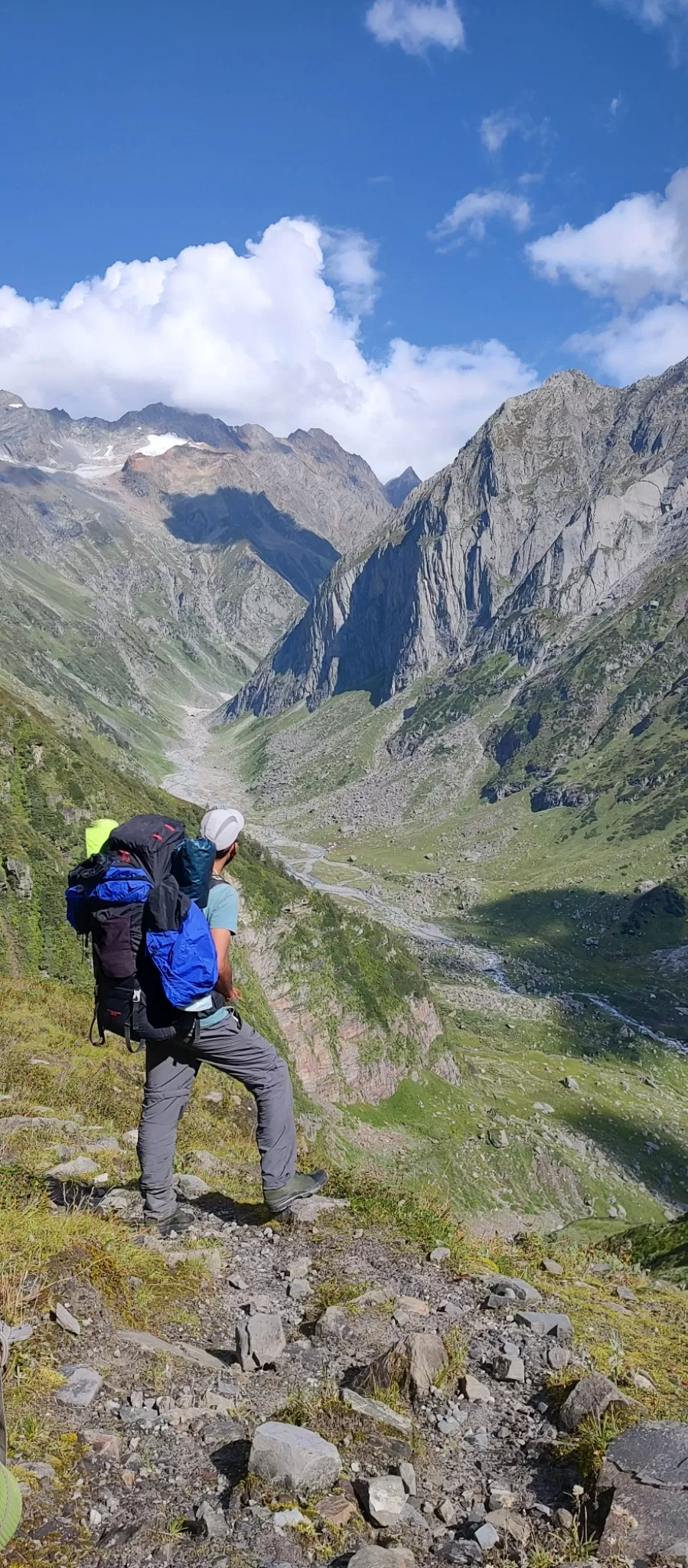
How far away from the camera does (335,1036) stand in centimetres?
5200

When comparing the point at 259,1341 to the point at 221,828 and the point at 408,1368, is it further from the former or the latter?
the point at 221,828

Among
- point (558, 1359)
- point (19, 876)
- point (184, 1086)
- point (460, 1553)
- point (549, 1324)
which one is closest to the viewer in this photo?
point (460, 1553)

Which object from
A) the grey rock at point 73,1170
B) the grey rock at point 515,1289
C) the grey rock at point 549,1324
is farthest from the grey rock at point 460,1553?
the grey rock at point 73,1170

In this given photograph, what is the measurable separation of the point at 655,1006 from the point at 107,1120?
11252 cm

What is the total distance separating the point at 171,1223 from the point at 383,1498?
4596 mm

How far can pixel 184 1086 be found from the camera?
870cm

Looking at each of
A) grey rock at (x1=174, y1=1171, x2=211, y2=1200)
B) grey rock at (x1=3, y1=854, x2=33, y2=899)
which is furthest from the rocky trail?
grey rock at (x1=3, y1=854, x2=33, y2=899)

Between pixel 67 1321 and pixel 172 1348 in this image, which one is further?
pixel 172 1348

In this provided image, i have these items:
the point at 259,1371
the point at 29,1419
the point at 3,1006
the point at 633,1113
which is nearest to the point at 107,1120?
the point at 3,1006

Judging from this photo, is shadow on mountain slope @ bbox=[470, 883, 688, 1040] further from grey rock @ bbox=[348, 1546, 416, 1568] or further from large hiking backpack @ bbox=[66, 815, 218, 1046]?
grey rock @ bbox=[348, 1546, 416, 1568]

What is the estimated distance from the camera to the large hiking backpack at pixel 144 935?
7812 millimetres

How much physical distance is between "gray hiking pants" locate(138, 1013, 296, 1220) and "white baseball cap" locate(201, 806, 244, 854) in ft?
6.11

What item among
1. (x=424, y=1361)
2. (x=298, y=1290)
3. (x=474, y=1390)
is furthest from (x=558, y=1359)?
(x=298, y=1290)

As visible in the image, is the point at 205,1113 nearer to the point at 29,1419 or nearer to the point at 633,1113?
the point at 29,1419
